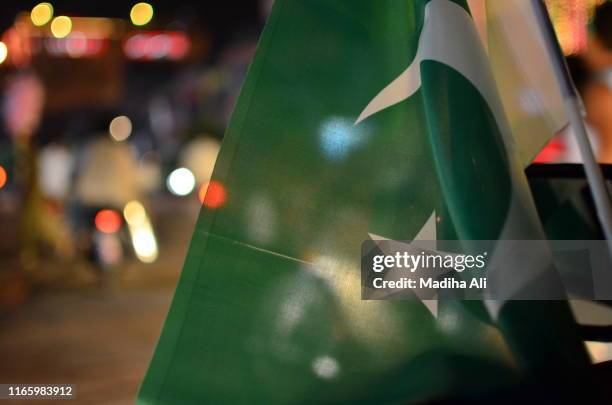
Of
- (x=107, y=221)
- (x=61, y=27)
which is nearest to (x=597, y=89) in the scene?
(x=107, y=221)

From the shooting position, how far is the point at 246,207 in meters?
3.46

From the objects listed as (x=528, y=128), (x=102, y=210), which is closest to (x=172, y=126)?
(x=102, y=210)

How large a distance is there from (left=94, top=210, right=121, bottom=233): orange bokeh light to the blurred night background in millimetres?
13

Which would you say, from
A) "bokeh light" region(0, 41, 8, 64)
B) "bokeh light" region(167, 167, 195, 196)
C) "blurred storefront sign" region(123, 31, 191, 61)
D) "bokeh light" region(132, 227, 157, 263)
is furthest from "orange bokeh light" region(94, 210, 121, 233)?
"bokeh light" region(167, 167, 195, 196)

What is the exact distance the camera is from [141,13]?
2094cm

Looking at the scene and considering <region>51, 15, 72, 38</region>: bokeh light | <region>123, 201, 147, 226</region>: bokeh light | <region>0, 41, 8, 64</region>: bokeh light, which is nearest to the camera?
<region>123, 201, 147, 226</region>: bokeh light

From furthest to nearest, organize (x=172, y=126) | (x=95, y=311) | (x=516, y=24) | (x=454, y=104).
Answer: (x=172, y=126), (x=95, y=311), (x=516, y=24), (x=454, y=104)

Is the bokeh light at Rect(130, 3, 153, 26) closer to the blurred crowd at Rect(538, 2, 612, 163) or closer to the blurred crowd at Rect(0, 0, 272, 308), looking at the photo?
the blurred crowd at Rect(0, 0, 272, 308)

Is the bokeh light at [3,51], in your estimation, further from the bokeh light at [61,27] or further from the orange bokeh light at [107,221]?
the orange bokeh light at [107,221]

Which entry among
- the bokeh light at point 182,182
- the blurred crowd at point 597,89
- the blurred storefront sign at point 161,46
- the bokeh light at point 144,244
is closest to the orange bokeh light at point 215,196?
the blurred crowd at point 597,89

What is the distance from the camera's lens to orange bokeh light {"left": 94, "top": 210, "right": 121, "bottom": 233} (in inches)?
434

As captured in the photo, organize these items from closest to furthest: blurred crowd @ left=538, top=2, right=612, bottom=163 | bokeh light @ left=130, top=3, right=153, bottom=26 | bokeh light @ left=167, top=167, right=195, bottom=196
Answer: blurred crowd @ left=538, top=2, right=612, bottom=163 → bokeh light @ left=130, top=3, right=153, bottom=26 → bokeh light @ left=167, top=167, right=195, bottom=196

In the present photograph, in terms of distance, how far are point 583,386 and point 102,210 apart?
8.56 m

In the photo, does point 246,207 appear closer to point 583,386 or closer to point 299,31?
point 299,31
